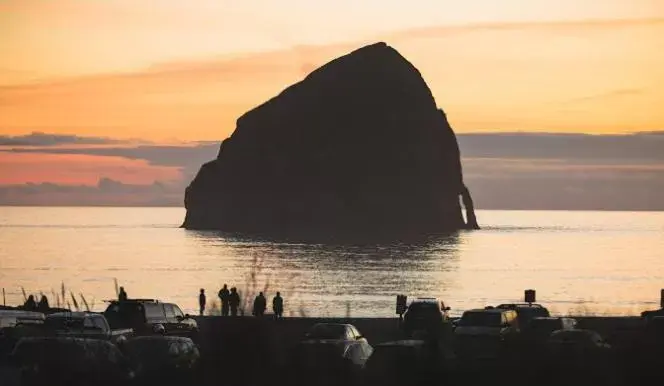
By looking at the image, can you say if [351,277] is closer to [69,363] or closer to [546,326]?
[546,326]

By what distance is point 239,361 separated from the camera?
2794cm

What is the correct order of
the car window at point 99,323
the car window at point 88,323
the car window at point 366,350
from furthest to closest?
the car window at point 99,323
the car window at point 88,323
the car window at point 366,350

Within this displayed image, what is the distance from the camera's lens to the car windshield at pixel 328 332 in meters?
30.9

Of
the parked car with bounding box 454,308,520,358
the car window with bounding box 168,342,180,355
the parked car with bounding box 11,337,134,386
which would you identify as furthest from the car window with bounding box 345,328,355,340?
the parked car with bounding box 11,337,134,386

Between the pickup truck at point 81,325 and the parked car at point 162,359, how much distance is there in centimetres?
294

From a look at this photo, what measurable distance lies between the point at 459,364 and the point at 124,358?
978 centimetres

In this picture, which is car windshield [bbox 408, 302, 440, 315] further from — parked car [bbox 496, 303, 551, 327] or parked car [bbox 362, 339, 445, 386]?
parked car [bbox 362, 339, 445, 386]

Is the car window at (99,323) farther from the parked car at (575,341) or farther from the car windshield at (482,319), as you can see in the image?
the parked car at (575,341)

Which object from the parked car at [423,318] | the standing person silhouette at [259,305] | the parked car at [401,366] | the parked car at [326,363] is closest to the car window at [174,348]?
the parked car at [326,363]

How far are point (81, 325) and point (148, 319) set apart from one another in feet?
19.6

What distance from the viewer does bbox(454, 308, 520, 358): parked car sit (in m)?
32.8

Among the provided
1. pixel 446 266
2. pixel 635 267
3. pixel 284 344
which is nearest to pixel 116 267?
pixel 446 266

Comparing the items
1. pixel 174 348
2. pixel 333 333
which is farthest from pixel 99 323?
pixel 333 333

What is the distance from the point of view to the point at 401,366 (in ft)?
90.8
